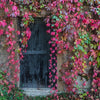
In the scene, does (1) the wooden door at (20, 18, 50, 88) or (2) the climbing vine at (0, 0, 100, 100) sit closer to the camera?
(2) the climbing vine at (0, 0, 100, 100)

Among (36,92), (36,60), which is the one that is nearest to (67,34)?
(36,60)

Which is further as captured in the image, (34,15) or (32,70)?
(32,70)

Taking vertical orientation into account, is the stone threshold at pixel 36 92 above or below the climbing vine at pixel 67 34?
below

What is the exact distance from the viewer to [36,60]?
16.0ft

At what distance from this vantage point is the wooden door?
15.8 feet

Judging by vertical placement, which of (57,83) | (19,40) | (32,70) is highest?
(19,40)

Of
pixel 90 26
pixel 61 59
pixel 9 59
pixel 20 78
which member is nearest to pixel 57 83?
pixel 61 59

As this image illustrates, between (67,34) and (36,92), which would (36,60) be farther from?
(67,34)

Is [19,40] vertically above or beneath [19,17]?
beneath

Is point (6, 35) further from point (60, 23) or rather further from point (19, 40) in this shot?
point (60, 23)

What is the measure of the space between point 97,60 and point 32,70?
5.51ft

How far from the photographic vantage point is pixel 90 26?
15.1 feet

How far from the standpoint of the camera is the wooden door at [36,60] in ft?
15.8

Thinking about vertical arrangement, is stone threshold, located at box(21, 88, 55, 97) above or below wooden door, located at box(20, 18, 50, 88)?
below
